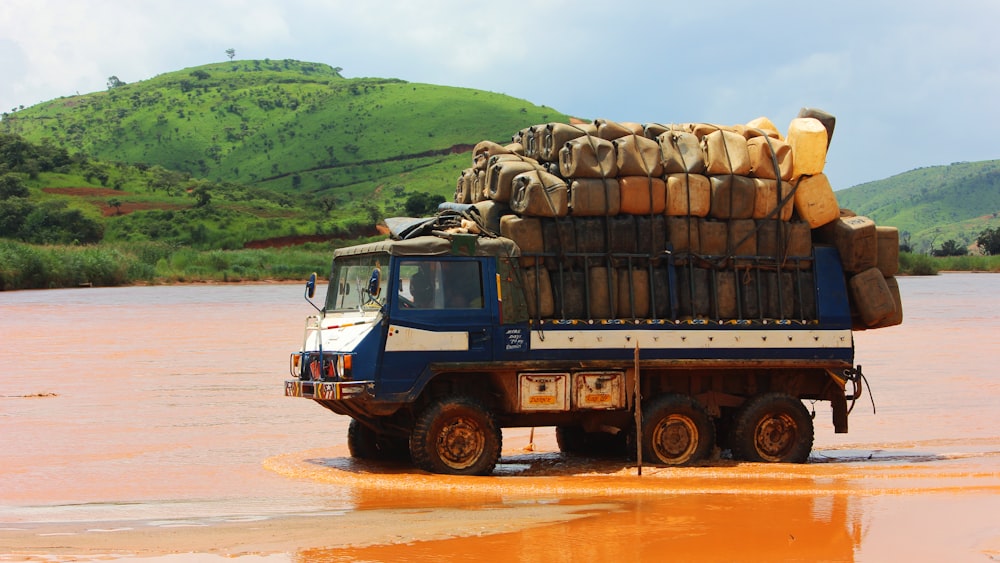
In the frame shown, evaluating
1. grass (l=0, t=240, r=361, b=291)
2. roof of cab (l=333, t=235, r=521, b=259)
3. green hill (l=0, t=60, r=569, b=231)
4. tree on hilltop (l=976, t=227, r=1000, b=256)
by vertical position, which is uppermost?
green hill (l=0, t=60, r=569, b=231)

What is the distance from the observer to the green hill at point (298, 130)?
426ft

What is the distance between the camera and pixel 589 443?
549 inches

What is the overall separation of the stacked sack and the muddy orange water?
5.68 ft

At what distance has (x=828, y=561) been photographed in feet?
28.1

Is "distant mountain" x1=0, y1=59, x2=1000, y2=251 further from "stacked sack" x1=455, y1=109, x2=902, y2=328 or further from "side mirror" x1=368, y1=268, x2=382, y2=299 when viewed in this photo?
"side mirror" x1=368, y1=268, x2=382, y2=299

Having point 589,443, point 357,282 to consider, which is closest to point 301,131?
point 589,443

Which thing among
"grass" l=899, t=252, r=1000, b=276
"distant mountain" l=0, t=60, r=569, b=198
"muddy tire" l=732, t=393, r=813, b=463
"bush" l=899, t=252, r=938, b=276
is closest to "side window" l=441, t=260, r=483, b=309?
"muddy tire" l=732, t=393, r=813, b=463

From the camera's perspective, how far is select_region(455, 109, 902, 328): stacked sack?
40.0 feet

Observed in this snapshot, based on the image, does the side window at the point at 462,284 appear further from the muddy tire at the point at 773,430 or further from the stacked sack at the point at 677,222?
the muddy tire at the point at 773,430

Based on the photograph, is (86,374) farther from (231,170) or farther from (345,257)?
(231,170)

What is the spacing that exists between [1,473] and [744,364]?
7.80 m

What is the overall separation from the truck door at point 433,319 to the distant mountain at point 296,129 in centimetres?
10263

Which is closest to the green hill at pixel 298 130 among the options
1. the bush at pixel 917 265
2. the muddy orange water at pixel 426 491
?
the bush at pixel 917 265

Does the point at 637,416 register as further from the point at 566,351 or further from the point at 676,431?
the point at 566,351
